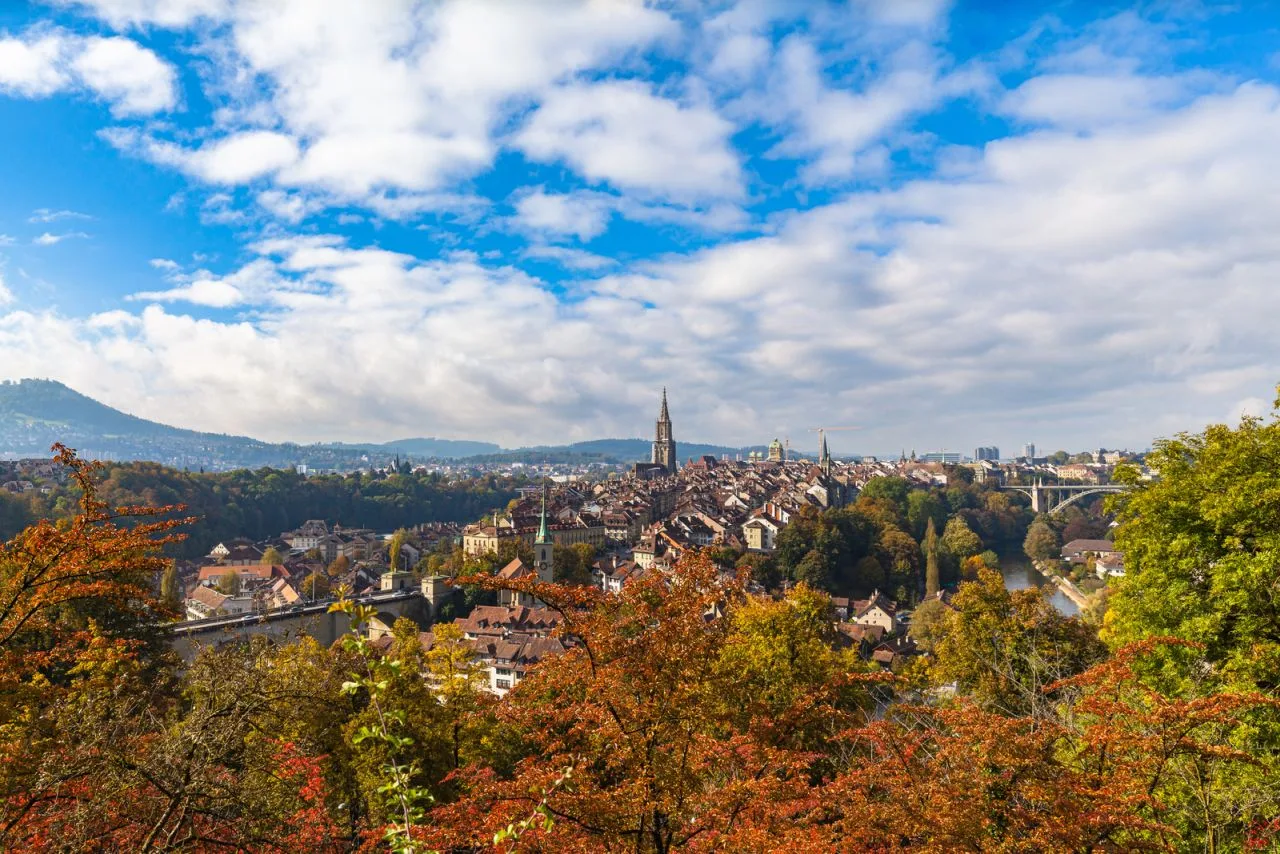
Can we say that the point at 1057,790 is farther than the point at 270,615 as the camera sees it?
No

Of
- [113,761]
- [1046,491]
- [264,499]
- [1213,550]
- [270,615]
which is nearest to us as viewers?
[113,761]

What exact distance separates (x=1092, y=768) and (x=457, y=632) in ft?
49.9

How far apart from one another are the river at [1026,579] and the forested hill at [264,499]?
6478 centimetres

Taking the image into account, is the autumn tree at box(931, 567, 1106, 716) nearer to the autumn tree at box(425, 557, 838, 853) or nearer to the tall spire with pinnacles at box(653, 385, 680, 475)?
the autumn tree at box(425, 557, 838, 853)

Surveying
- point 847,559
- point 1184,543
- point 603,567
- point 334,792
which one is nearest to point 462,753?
point 334,792

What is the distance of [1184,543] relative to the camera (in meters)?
11.7

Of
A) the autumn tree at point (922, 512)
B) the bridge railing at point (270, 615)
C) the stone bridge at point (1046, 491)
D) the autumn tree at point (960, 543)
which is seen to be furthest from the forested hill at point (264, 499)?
the stone bridge at point (1046, 491)

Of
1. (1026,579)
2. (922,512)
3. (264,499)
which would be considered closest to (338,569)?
(264,499)

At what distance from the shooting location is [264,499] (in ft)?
328

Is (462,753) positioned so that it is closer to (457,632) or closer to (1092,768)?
(457,632)

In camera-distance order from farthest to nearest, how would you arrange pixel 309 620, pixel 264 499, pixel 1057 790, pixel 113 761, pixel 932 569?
pixel 264 499 → pixel 932 569 → pixel 309 620 → pixel 1057 790 → pixel 113 761

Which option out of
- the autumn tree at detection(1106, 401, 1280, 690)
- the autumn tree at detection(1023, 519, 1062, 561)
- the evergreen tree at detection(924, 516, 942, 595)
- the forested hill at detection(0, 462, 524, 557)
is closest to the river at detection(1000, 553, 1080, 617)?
the autumn tree at detection(1023, 519, 1062, 561)

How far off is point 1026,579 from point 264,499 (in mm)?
92619

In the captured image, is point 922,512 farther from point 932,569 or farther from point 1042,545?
point 932,569
